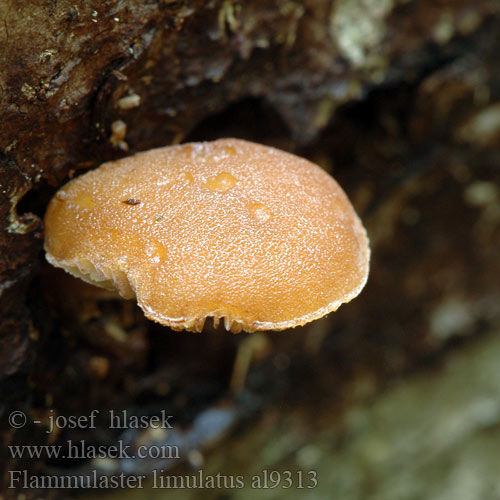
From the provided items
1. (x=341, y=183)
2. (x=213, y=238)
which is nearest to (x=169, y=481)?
(x=213, y=238)

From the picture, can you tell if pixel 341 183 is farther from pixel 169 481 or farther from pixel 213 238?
pixel 169 481

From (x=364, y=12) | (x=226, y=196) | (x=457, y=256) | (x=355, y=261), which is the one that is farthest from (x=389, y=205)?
(x=226, y=196)

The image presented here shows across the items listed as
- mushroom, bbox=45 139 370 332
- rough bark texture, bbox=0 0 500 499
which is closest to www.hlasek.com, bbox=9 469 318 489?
rough bark texture, bbox=0 0 500 499

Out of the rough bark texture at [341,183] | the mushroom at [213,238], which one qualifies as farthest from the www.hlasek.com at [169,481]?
the mushroom at [213,238]

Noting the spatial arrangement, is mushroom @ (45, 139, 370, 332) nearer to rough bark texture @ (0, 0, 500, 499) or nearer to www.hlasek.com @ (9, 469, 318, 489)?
rough bark texture @ (0, 0, 500, 499)

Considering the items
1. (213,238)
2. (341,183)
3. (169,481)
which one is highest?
(213,238)

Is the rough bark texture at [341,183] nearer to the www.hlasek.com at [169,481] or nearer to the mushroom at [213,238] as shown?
the www.hlasek.com at [169,481]
